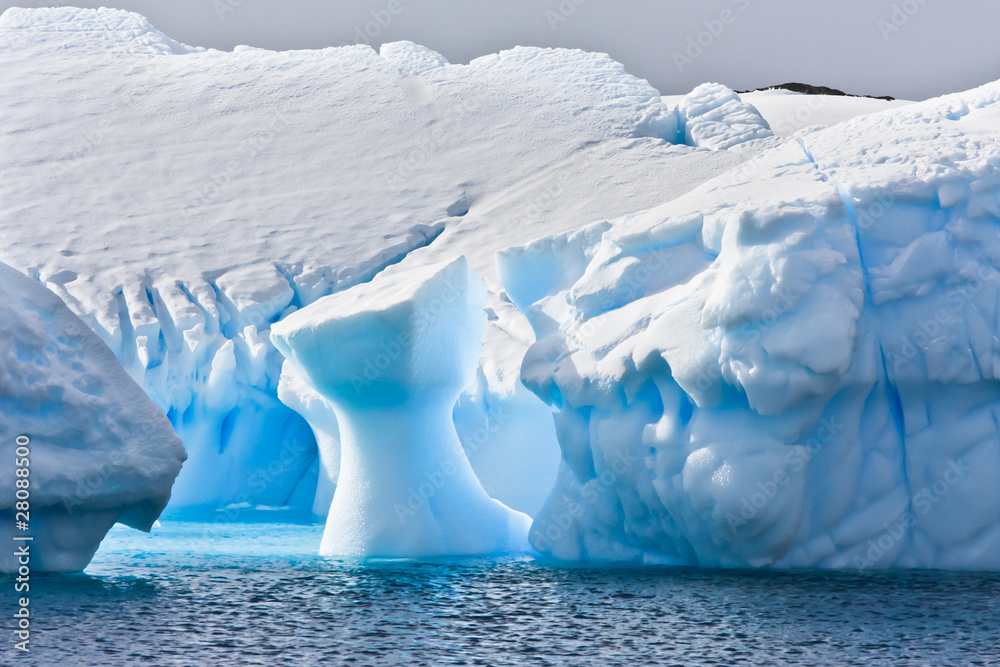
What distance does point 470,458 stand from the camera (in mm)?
9336

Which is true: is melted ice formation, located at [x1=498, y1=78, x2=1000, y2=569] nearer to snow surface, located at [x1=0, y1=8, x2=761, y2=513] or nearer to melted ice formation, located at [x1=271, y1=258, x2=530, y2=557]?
melted ice formation, located at [x1=271, y1=258, x2=530, y2=557]

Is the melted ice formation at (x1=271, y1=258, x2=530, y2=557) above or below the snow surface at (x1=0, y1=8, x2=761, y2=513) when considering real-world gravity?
below

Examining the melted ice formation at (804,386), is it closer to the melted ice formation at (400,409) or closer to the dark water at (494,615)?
the dark water at (494,615)

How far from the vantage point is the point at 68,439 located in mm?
6488

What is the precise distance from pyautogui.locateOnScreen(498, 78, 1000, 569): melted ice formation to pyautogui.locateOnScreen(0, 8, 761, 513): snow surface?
1699 millimetres

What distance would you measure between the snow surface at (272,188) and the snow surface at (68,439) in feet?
10.9

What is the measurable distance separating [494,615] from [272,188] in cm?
866

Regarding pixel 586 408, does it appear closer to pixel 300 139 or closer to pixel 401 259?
pixel 401 259

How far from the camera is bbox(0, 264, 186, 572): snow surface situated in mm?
6359

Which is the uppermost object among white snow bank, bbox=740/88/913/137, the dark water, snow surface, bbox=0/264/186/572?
white snow bank, bbox=740/88/913/137

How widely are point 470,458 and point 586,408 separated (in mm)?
1953

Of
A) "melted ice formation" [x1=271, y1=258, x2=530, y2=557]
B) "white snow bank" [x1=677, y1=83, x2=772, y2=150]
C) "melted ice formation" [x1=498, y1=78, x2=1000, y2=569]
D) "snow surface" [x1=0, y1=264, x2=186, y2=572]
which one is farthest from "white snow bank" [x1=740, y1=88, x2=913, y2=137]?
"snow surface" [x1=0, y1=264, x2=186, y2=572]

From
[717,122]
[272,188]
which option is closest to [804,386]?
[272,188]

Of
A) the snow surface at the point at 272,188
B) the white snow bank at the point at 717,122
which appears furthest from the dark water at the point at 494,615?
the white snow bank at the point at 717,122
